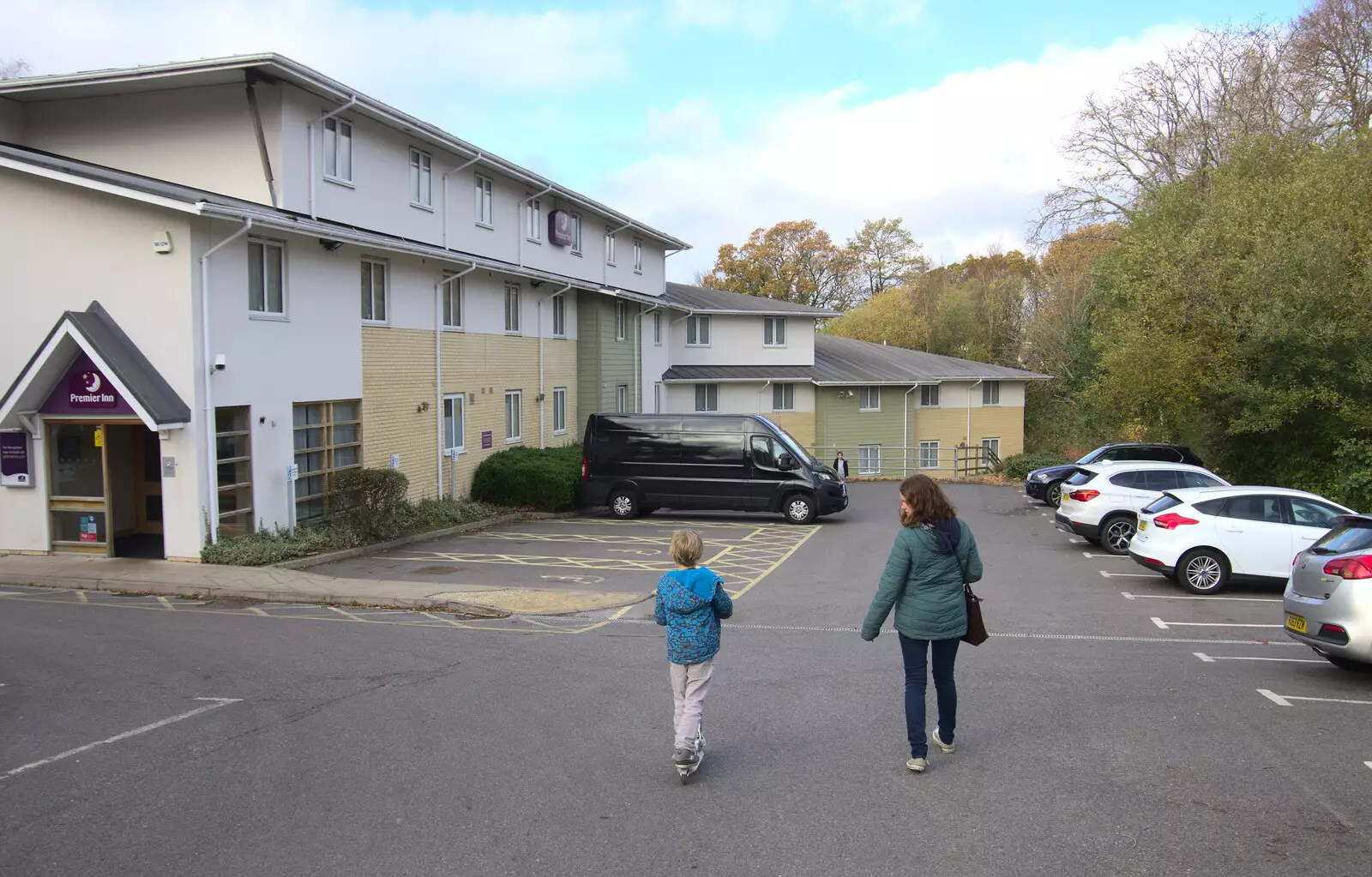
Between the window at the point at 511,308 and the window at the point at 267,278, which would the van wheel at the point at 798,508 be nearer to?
the window at the point at 511,308

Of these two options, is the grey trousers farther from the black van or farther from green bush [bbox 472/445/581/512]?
green bush [bbox 472/445/581/512]

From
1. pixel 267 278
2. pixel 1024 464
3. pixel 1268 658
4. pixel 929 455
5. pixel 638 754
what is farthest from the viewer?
pixel 929 455

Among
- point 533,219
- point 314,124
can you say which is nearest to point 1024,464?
point 533,219

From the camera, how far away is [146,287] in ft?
48.9

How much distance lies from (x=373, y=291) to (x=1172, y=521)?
14.6 meters

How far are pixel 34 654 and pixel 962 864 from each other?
8962 millimetres

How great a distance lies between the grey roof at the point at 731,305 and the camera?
1604 inches

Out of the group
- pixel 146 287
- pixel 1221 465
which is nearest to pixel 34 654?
pixel 146 287

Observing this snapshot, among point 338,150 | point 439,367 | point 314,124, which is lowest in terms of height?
point 439,367

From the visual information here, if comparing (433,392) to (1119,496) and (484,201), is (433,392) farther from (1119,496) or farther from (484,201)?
(1119,496)

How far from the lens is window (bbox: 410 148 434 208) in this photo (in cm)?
2280

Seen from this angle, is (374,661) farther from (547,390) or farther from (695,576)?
(547,390)

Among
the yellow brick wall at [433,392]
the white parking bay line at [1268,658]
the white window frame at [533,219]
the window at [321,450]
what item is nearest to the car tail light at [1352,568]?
the white parking bay line at [1268,658]

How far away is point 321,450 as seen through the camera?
18.1 meters
